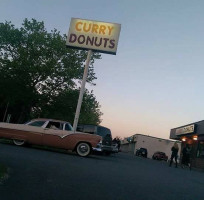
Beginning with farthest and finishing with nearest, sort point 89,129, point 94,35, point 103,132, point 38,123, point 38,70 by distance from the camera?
1. point 38,70
2. point 94,35
3. point 103,132
4. point 89,129
5. point 38,123

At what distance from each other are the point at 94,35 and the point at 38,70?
10.6 m

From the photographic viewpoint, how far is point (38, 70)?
33094mm

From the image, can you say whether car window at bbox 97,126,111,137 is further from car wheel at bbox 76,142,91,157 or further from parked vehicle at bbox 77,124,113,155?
car wheel at bbox 76,142,91,157

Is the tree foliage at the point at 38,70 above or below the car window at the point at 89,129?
above

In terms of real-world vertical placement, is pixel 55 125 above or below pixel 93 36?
below

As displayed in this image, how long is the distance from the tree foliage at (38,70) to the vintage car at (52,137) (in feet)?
63.7

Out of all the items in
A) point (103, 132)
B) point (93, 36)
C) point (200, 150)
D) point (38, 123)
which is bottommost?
point (38, 123)

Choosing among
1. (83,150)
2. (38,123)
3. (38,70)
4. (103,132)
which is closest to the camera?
(83,150)

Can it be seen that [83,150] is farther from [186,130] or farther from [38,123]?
[186,130]

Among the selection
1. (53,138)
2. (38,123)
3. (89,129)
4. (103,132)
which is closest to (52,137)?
(53,138)

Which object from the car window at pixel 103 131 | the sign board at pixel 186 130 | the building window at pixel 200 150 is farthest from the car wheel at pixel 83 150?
the sign board at pixel 186 130

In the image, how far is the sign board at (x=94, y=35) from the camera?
24.8m

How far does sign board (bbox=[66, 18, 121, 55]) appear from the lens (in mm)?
24844

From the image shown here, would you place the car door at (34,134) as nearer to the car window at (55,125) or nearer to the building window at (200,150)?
the car window at (55,125)
